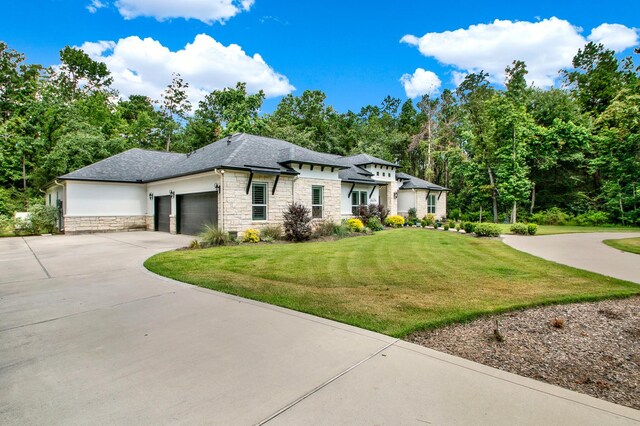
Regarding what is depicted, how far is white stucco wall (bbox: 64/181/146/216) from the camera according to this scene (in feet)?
57.3

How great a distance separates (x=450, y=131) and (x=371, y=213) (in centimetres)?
2138

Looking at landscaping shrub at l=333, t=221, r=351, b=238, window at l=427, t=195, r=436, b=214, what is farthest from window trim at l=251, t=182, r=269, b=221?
window at l=427, t=195, r=436, b=214

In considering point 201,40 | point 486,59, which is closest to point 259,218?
point 201,40

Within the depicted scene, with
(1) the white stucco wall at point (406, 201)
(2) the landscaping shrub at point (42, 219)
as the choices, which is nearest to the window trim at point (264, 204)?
(2) the landscaping shrub at point (42, 219)

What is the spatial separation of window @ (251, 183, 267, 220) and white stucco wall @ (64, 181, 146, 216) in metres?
10.2

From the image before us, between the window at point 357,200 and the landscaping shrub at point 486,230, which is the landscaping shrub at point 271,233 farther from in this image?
the landscaping shrub at point 486,230

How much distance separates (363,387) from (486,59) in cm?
3665

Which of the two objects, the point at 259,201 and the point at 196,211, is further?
the point at 196,211

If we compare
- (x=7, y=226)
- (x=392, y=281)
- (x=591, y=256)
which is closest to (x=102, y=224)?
(x=7, y=226)

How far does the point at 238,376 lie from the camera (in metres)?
2.81

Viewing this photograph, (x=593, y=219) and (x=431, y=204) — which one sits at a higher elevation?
(x=431, y=204)

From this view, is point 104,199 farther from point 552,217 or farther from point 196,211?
point 552,217

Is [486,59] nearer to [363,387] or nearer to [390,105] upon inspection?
[390,105]

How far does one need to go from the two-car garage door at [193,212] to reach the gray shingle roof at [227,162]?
4.36 feet
